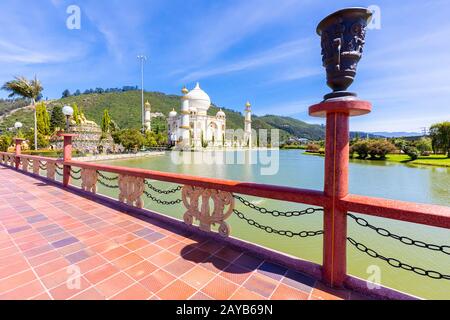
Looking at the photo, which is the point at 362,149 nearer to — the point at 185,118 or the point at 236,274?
the point at 185,118

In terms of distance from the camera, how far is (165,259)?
8.33 feet

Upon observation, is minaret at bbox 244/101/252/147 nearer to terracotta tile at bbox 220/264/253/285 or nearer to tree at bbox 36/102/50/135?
tree at bbox 36/102/50/135

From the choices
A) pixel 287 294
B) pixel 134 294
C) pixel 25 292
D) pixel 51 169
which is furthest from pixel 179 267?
pixel 51 169

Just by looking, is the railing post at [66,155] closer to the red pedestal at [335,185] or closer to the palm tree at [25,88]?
the red pedestal at [335,185]

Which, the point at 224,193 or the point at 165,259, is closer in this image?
the point at 165,259

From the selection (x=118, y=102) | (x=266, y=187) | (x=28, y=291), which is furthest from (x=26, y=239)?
(x=118, y=102)

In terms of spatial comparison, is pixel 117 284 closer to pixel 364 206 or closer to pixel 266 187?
pixel 266 187

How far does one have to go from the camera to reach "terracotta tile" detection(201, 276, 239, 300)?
1937mm

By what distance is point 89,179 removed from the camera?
563 centimetres

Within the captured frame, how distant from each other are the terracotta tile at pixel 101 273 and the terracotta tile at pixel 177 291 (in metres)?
0.65
